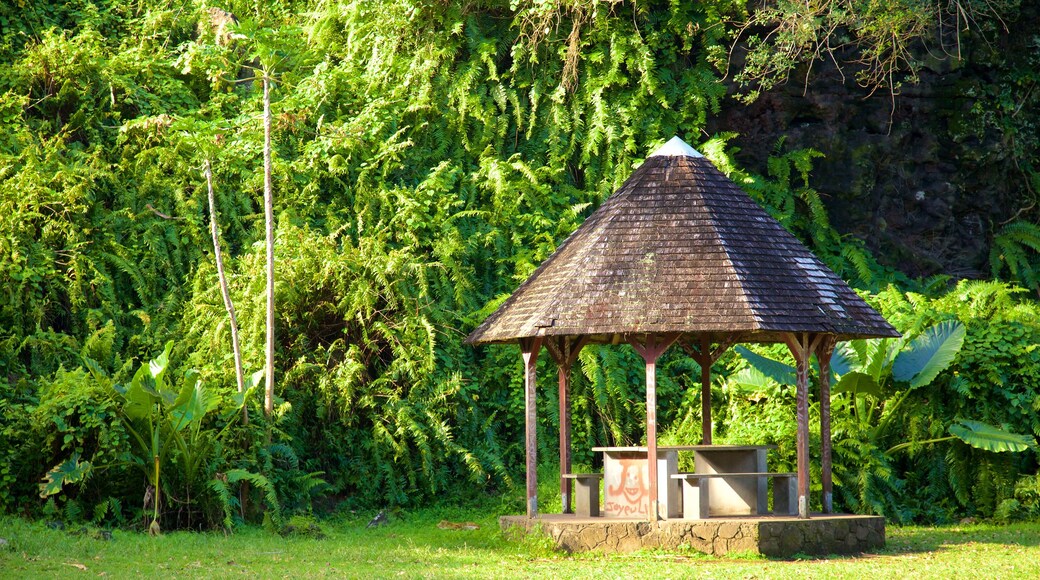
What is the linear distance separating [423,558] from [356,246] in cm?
769

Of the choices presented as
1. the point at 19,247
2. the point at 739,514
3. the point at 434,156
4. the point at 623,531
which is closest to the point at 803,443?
the point at 739,514

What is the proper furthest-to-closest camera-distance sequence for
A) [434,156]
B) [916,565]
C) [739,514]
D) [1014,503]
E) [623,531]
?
[434,156], [1014,503], [739,514], [623,531], [916,565]

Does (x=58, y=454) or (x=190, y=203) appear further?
(x=190, y=203)

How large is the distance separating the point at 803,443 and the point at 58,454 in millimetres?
8767

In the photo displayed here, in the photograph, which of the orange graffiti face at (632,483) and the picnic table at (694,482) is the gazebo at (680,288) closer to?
the picnic table at (694,482)

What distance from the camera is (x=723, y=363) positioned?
57.0ft

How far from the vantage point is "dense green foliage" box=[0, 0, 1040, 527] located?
14.7 meters

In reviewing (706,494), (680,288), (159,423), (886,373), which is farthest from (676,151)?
(159,423)

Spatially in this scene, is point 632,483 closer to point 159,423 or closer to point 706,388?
point 706,388

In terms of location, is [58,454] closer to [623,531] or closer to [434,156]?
[623,531]

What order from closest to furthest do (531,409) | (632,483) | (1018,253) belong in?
(632,483) → (531,409) → (1018,253)

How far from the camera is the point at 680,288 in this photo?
11969mm

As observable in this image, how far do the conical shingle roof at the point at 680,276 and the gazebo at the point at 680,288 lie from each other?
0.04 ft

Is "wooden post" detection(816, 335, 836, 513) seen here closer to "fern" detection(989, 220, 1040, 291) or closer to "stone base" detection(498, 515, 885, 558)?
"stone base" detection(498, 515, 885, 558)
